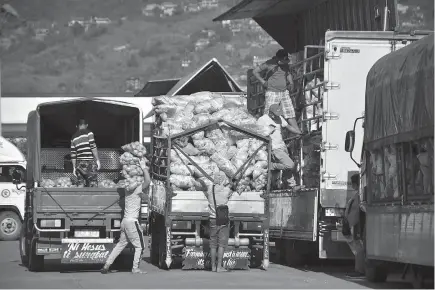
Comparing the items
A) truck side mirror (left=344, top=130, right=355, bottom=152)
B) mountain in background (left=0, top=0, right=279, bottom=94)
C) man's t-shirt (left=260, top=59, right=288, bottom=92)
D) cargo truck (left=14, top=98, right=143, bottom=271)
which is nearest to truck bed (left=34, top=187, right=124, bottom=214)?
cargo truck (left=14, top=98, right=143, bottom=271)

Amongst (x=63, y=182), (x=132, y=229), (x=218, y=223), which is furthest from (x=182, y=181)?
(x=63, y=182)

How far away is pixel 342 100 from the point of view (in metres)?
19.4

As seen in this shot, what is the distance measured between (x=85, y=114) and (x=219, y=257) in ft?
14.9

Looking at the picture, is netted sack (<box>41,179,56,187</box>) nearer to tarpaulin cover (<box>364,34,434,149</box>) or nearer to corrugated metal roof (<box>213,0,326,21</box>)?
tarpaulin cover (<box>364,34,434,149</box>)

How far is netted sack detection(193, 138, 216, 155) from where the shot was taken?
68.8ft

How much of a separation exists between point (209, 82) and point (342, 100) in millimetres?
32429

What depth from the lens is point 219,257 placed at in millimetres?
19672

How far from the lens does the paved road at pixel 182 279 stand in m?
16.9

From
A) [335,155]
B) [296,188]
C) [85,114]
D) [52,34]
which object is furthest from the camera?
[52,34]

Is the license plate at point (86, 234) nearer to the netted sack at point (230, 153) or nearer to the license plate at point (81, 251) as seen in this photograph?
the license plate at point (81, 251)

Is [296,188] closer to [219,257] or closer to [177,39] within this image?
[219,257]

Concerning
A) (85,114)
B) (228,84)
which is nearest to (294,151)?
(85,114)

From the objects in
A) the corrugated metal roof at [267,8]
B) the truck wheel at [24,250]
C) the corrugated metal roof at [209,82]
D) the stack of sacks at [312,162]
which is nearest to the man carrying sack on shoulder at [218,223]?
the stack of sacks at [312,162]

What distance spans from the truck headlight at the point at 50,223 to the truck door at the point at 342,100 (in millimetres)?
4361
